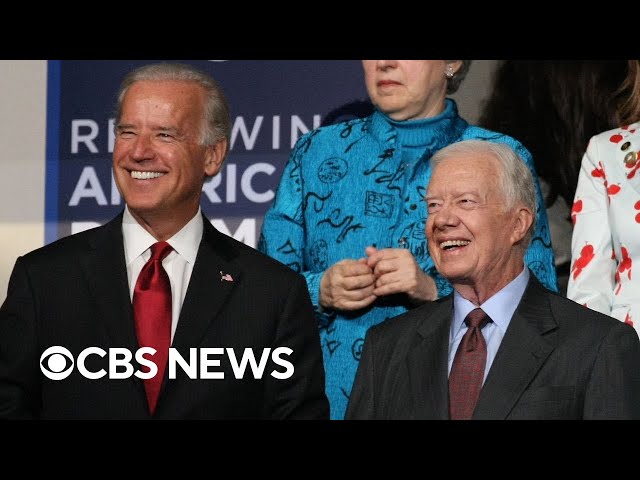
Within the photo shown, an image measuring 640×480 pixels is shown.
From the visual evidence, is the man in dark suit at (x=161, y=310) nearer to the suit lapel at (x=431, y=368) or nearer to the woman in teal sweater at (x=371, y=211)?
the woman in teal sweater at (x=371, y=211)

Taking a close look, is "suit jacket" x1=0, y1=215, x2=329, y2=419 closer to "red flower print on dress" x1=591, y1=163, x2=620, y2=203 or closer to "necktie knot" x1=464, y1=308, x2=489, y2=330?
"necktie knot" x1=464, y1=308, x2=489, y2=330

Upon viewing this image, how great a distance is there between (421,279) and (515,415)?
59cm

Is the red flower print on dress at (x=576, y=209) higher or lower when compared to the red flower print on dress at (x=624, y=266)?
higher

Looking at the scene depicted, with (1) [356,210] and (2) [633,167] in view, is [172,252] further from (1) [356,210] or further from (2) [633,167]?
(2) [633,167]

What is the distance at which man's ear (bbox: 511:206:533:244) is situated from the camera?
417 cm

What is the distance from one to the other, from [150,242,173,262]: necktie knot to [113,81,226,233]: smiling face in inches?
3.2

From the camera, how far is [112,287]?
4.31 metres

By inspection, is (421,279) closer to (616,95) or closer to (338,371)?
(338,371)

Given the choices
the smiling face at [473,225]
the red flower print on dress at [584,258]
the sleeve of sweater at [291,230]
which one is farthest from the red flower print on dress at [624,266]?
the sleeve of sweater at [291,230]

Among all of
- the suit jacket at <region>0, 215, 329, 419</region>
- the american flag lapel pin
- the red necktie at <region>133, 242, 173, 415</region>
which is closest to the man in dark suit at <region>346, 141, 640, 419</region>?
the suit jacket at <region>0, 215, 329, 419</region>

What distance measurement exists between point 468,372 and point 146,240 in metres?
1.10

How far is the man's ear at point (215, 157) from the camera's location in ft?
14.5

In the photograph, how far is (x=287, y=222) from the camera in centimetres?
450

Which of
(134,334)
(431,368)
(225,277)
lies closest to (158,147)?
(225,277)
